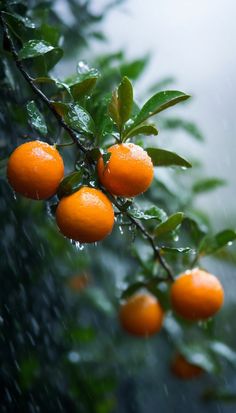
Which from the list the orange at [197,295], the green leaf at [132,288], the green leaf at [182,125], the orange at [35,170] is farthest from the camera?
Answer: the green leaf at [182,125]

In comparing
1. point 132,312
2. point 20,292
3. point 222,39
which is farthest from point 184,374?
point 222,39

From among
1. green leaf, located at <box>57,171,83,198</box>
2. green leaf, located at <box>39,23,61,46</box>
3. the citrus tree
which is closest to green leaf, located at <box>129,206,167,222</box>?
the citrus tree

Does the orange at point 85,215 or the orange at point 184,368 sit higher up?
the orange at point 85,215

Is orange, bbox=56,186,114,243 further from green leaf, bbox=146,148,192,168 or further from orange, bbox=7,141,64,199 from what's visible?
green leaf, bbox=146,148,192,168

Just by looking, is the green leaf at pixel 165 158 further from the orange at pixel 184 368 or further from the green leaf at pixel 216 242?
the orange at pixel 184 368

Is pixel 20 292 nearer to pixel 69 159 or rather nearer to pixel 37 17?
pixel 69 159

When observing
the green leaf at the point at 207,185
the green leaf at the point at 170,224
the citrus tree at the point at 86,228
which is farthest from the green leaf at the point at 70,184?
the green leaf at the point at 207,185

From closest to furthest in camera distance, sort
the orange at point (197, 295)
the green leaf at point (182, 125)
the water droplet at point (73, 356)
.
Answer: the orange at point (197, 295)
the water droplet at point (73, 356)
the green leaf at point (182, 125)

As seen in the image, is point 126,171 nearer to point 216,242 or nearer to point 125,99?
point 125,99
